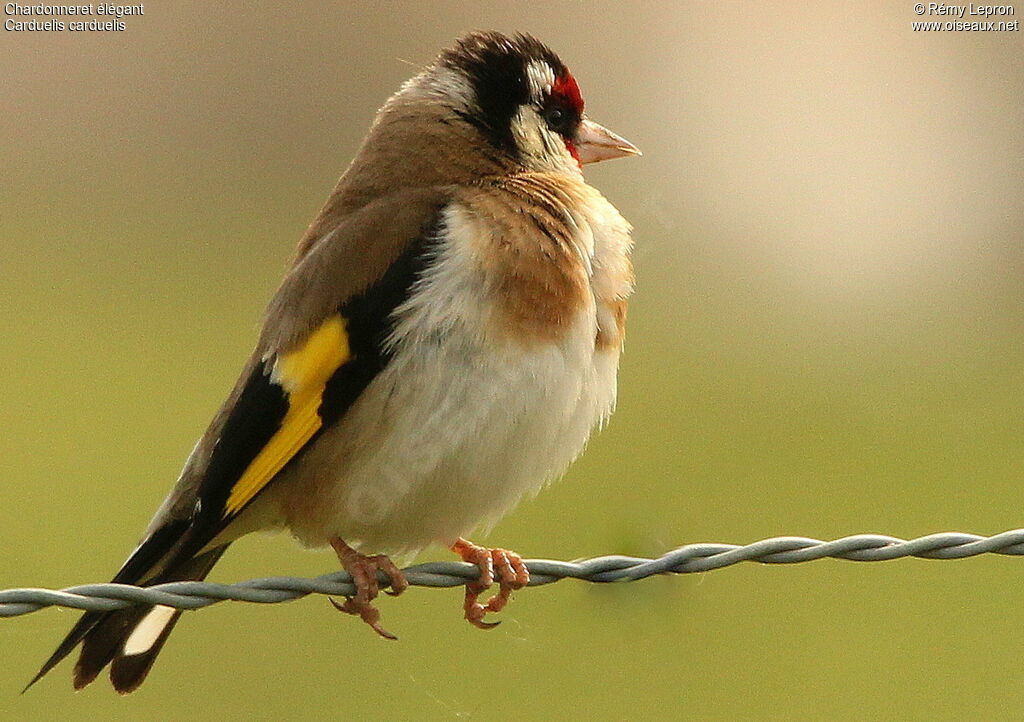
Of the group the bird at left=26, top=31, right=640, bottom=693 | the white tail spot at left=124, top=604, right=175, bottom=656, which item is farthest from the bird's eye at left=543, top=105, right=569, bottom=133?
the white tail spot at left=124, top=604, right=175, bottom=656

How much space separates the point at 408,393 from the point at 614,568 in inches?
Result: 35.8

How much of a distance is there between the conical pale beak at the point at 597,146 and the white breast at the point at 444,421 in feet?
3.39

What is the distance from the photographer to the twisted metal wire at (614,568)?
4340mm

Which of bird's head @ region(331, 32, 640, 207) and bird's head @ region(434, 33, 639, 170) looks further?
bird's head @ region(434, 33, 639, 170)

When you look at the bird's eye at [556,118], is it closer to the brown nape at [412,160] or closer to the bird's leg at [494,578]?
the brown nape at [412,160]

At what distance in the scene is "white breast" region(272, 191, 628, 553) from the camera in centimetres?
530

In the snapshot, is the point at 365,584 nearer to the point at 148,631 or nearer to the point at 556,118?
the point at 148,631

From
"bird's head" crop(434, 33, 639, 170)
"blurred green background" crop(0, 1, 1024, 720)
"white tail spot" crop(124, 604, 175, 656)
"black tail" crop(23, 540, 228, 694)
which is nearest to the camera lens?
"black tail" crop(23, 540, 228, 694)

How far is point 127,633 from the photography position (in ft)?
18.3

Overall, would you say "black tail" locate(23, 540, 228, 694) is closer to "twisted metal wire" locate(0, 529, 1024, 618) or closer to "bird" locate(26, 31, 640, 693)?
"bird" locate(26, 31, 640, 693)

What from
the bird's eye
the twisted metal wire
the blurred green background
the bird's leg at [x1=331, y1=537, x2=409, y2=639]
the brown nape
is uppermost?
the bird's eye

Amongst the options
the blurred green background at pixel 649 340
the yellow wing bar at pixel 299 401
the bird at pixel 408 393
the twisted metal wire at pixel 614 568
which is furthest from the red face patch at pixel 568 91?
the twisted metal wire at pixel 614 568

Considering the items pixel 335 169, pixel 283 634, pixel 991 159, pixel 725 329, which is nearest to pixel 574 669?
pixel 283 634

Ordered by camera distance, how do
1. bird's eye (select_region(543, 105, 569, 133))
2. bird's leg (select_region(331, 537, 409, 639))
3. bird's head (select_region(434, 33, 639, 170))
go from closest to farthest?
1. bird's leg (select_region(331, 537, 409, 639))
2. bird's head (select_region(434, 33, 639, 170))
3. bird's eye (select_region(543, 105, 569, 133))
